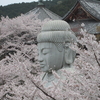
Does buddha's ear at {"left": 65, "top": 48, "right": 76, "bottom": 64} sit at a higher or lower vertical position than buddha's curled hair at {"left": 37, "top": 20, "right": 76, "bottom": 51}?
lower

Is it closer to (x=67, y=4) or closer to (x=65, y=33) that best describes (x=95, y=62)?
(x=65, y=33)

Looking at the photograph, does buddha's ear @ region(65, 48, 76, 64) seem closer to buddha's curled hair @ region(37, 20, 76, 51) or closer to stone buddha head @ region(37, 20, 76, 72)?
stone buddha head @ region(37, 20, 76, 72)

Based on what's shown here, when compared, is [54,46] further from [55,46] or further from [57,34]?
[57,34]

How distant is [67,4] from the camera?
76.4 ft

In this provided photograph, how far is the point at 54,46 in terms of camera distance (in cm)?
309

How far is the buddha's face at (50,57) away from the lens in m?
3.05

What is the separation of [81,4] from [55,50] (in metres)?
9.60

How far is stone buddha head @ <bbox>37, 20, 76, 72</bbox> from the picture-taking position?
304 centimetres

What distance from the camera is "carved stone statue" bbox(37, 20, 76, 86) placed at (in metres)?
3.04

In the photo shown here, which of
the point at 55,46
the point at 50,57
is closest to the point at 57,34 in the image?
the point at 55,46

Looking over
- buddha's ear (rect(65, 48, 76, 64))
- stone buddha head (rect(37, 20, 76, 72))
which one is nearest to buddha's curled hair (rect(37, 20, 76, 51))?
stone buddha head (rect(37, 20, 76, 72))

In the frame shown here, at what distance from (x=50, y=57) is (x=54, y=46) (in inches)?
7.6

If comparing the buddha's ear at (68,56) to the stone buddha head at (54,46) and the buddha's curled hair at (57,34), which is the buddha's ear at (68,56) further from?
the buddha's curled hair at (57,34)

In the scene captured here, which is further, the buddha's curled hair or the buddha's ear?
the buddha's ear
